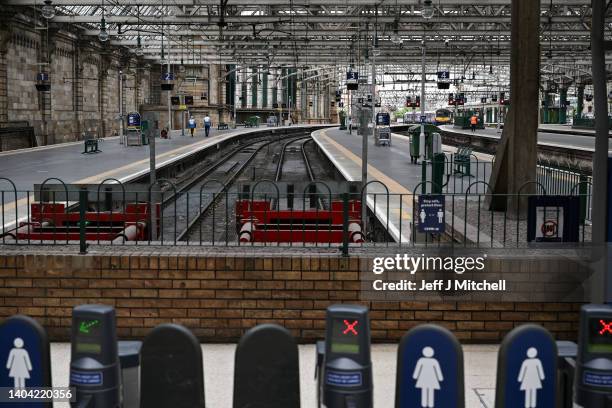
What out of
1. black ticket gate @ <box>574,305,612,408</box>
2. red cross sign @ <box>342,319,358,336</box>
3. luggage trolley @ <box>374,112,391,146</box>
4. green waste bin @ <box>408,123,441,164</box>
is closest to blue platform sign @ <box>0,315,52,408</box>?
red cross sign @ <box>342,319,358,336</box>

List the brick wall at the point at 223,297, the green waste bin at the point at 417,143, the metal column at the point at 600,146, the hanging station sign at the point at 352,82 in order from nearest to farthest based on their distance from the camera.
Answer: the metal column at the point at 600,146 → the brick wall at the point at 223,297 → the green waste bin at the point at 417,143 → the hanging station sign at the point at 352,82

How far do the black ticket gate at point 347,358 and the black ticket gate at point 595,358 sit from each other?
1243 millimetres

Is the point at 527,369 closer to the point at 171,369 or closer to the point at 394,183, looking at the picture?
the point at 171,369

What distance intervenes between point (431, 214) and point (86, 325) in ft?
14.7

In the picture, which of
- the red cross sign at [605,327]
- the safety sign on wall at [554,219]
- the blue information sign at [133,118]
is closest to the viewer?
the red cross sign at [605,327]

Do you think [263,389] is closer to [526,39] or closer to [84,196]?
[84,196]

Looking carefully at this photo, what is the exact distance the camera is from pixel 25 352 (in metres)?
4.76

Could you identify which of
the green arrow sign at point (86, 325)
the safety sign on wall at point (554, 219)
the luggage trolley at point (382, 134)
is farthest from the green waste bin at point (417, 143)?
the green arrow sign at point (86, 325)

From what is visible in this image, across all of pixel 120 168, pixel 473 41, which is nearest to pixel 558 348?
pixel 120 168

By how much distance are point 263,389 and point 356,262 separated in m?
3.23

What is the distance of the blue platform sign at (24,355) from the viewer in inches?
186

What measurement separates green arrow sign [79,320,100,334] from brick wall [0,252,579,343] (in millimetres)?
3216

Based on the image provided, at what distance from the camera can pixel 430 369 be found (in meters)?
4.61

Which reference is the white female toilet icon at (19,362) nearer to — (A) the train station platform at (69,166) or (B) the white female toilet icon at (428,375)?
(B) the white female toilet icon at (428,375)
